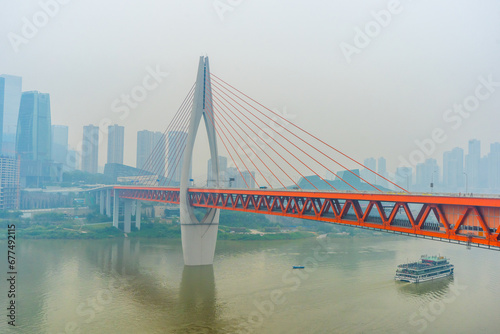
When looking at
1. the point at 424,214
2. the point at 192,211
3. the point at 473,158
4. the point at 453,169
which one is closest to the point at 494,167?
the point at 473,158

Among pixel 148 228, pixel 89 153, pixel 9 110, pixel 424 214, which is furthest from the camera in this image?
pixel 89 153

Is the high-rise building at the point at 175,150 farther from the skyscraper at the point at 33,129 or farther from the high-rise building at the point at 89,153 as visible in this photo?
the high-rise building at the point at 89,153

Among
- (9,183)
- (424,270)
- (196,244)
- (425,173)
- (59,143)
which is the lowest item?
(424,270)

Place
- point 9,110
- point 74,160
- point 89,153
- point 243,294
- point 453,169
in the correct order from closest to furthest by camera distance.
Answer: point 243,294, point 453,169, point 9,110, point 89,153, point 74,160

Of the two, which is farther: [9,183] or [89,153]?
[89,153]

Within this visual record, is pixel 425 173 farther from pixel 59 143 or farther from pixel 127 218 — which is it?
pixel 59 143

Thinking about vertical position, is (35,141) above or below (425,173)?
above
